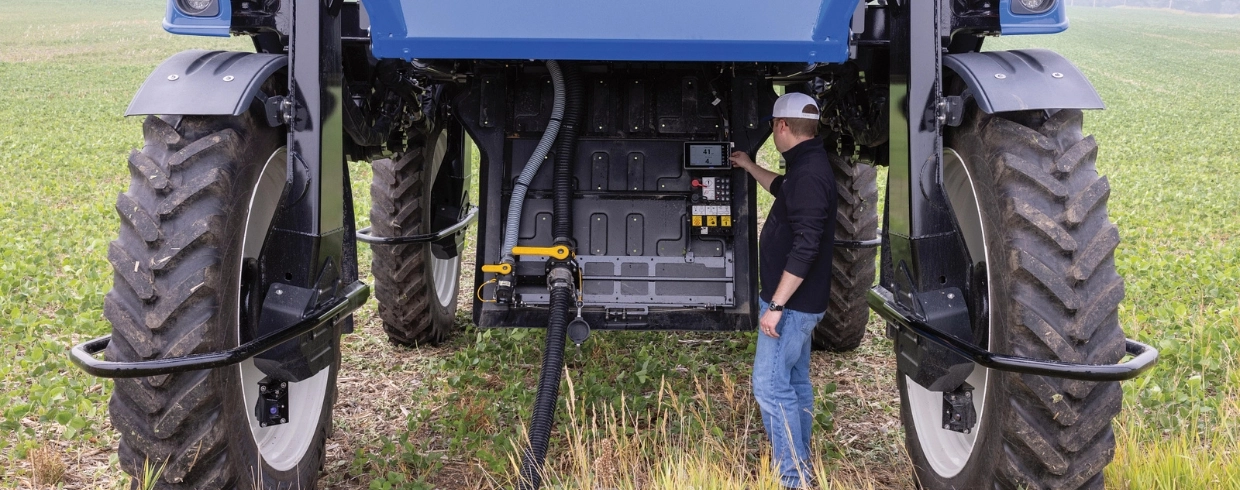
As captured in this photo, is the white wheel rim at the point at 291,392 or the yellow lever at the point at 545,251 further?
the yellow lever at the point at 545,251

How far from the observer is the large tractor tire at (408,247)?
215 inches

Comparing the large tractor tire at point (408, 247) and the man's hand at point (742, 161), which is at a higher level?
the man's hand at point (742, 161)

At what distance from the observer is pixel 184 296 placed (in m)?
2.78

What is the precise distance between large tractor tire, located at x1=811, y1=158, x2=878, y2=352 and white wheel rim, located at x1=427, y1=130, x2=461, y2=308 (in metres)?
2.14

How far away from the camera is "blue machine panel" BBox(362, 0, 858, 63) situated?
10.3ft

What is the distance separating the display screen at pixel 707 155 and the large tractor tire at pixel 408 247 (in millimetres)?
1350

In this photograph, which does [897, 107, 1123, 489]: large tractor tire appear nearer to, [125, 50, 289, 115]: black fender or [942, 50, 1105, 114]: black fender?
[942, 50, 1105, 114]: black fender

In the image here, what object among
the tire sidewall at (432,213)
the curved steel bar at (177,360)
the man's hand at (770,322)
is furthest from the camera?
the tire sidewall at (432,213)

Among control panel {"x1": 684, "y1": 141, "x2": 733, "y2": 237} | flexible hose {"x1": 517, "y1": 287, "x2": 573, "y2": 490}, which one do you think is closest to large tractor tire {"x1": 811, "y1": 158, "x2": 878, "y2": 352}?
control panel {"x1": 684, "y1": 141, "x2": 733, "y2": 237}

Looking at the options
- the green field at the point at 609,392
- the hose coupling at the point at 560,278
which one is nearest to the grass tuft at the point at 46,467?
the green field at the point at 609,392

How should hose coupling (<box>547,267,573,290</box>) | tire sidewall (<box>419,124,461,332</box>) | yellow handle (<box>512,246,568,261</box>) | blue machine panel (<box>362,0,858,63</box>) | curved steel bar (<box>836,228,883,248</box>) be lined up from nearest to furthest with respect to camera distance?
blue machine panel (<box>362,0,858,63</box>) < hose coupling (<box>547,267,573,290</box>) < yellow handle (<box>512,246,568,261</box>) < curved steel bar (<box>836,228,883,248</box>) < tire sidewall (<box>419,124,461,332</box>)

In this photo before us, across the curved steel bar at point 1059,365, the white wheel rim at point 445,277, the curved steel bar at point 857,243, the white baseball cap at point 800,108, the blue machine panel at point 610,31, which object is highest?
the blue machine panel at point 610,31

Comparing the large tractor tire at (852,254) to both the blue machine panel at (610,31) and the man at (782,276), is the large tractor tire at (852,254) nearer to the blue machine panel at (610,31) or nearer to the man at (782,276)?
the man at (782,276)

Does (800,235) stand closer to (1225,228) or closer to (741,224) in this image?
(741,224)
